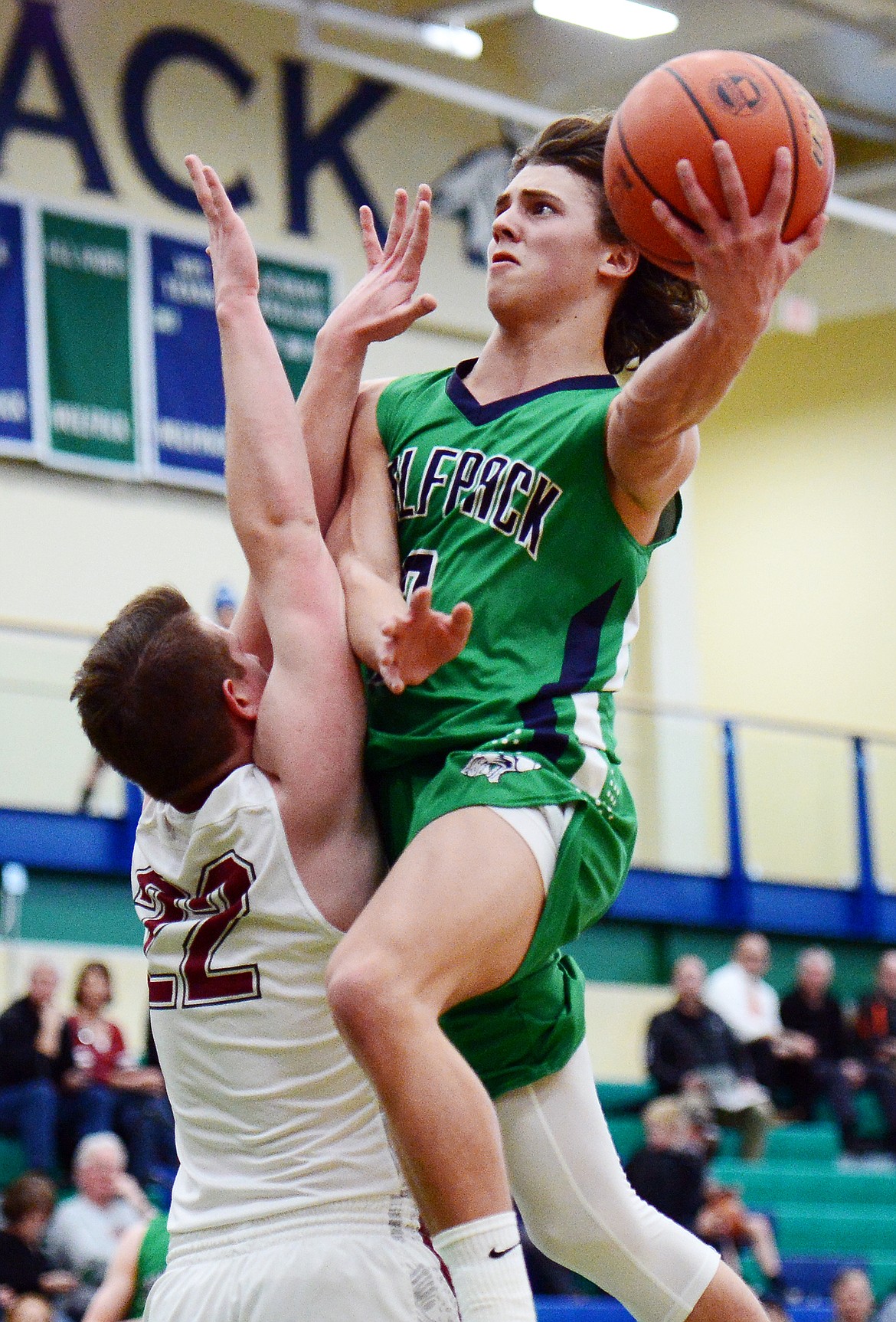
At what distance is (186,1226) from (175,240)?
38.0 feet

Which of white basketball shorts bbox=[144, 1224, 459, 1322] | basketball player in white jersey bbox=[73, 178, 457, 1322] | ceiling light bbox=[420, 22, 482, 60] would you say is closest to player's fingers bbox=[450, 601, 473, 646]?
basketball player in white jersey bbox=[73, 178, 457, 1322]

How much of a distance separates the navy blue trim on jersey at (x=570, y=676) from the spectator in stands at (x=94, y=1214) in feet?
19.3

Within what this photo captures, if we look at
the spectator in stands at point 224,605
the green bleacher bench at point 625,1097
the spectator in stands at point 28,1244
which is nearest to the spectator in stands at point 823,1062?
the green bleacher bench at point 625,1097

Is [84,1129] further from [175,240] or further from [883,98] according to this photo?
[883,98]

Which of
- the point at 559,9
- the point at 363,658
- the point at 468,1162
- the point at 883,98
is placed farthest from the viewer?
the point at 883,98

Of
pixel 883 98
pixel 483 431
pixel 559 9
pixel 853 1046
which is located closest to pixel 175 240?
pixel 559 9

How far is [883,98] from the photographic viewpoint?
16.5 metres

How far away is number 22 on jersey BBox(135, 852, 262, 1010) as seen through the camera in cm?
341

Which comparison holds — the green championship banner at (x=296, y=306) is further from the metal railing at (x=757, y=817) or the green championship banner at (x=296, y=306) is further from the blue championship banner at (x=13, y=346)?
the metal railing at (x=757, y=817)

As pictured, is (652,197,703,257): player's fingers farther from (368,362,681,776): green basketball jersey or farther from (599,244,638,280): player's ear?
(599,244,638,280): player's ear

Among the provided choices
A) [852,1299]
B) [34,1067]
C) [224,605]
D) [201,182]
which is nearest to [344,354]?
[201,182]

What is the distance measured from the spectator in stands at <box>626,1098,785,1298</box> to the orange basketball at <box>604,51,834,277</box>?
25.3 ft

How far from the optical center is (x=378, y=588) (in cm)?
351

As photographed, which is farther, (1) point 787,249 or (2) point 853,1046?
(2) point 853,1046
